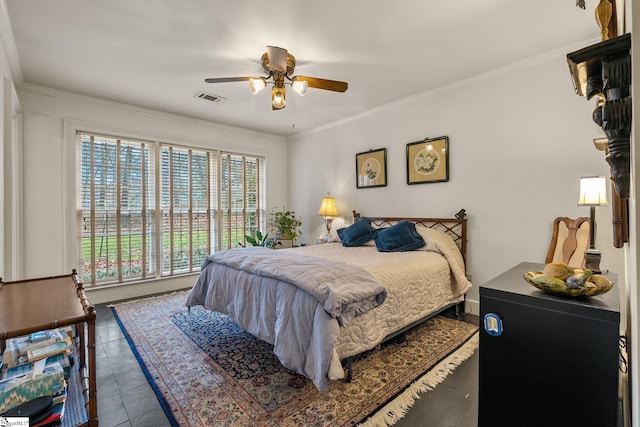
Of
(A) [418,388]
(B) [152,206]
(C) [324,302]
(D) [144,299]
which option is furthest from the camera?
(B) [152,206]

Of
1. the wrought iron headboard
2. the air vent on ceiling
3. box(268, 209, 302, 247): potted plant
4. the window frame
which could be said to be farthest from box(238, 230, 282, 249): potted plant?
the wrought iron headboard

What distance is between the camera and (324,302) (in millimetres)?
1857

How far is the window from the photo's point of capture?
3984 mm

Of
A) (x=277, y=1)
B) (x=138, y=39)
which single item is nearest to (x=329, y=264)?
(x=277, y=1)

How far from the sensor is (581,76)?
0.95 meters

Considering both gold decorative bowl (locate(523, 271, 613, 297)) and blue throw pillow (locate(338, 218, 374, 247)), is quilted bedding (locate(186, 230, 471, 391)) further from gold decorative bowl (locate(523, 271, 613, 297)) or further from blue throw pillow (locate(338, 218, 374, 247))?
gold decorative bowl (locate(523, 271, 613, 297))

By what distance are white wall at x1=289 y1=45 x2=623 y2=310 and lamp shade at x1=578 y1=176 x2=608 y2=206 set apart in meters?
0.63

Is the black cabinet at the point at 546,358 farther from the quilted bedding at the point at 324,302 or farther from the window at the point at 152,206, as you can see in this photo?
the window at the point at 152,206

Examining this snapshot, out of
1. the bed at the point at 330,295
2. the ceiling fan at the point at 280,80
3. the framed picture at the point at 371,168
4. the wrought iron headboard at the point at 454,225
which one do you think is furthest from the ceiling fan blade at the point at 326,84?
the wrought iron headboard at the point at 454,225

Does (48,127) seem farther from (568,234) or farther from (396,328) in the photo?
(568,234)

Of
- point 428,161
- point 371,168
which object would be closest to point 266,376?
point 428,161

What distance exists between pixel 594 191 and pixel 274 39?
2.85 m

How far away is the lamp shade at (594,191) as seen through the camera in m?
2.11

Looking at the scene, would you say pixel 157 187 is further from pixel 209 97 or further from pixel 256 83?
pixel 256 83
